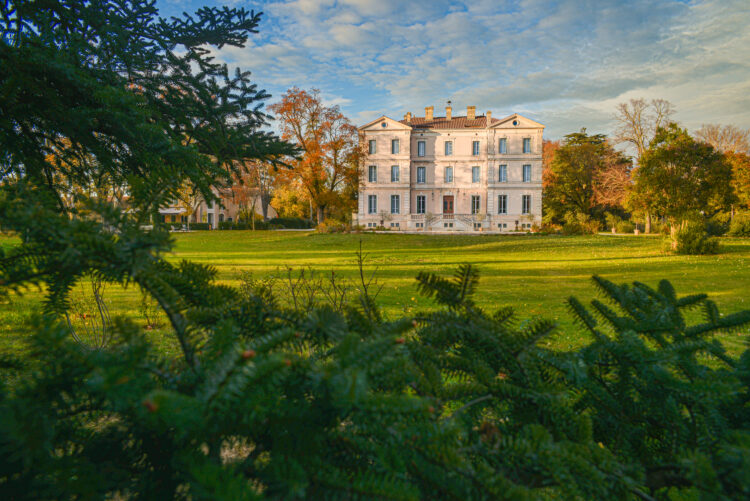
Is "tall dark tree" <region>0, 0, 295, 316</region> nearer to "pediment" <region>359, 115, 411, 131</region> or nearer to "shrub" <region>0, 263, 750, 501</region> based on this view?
"shrub" <region>0, 263, 750, 501</region>

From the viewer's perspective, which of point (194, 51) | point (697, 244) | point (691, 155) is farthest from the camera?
point (691, 155)

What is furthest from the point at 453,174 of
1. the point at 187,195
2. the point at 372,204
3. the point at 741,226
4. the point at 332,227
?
the point at 187,195

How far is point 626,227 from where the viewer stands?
39.7 m

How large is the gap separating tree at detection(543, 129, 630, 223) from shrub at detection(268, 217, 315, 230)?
3105 centimetres

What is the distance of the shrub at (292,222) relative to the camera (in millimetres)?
54031

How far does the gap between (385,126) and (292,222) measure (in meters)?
20.6

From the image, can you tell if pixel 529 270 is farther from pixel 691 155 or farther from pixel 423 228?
pixel 423 228

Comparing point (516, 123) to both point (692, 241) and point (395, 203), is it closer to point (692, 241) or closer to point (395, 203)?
point (395, 203)

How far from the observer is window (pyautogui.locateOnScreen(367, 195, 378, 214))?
43.0m

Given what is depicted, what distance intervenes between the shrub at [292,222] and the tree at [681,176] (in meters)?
42.0

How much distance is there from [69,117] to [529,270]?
14160 mm

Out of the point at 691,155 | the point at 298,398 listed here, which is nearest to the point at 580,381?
the point at 298,398

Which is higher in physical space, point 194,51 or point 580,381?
point 194,51

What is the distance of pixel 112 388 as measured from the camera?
0.55 meters
